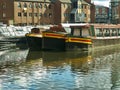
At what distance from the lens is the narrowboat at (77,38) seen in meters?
40.4

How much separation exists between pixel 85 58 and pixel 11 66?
857cm

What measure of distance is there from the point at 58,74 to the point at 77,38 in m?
16.6

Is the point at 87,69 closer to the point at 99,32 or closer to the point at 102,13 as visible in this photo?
the point at 99,32

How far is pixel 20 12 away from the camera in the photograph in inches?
3386

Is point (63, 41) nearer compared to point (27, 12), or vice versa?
point (63, 41)

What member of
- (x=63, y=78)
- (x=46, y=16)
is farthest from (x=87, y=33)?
(x=46, y=16)

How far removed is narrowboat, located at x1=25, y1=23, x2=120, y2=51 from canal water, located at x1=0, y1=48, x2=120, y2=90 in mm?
5655

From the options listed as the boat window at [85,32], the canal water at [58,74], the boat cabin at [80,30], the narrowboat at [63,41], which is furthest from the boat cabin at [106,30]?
the canal water at [58,74]

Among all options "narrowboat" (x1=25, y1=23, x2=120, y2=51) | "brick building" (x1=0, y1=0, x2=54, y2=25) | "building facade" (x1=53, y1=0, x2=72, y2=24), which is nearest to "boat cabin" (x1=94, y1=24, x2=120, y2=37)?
"narrowboat" (x1=25, y1=23, x2=120, y2=51)

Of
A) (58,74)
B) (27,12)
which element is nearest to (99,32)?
(58,74)

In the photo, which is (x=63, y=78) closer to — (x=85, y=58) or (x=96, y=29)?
(x=85, y=58)

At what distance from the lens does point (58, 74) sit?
78.9 ft

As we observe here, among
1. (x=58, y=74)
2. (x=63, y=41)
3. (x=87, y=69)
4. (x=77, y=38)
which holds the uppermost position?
(x=77, y=38)

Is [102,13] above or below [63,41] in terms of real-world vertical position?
above
